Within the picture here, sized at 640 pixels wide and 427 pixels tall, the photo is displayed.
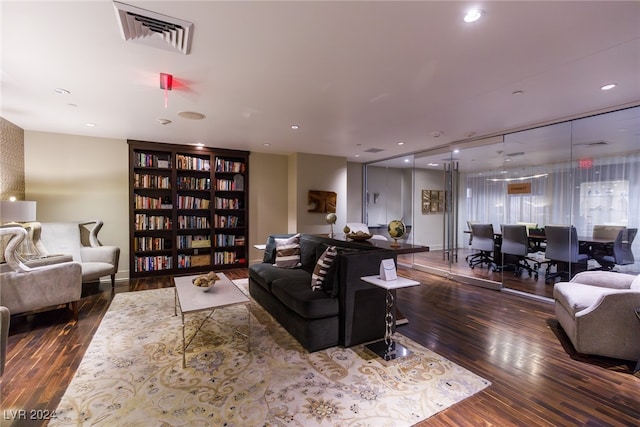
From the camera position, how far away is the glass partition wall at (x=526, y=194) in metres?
3.93

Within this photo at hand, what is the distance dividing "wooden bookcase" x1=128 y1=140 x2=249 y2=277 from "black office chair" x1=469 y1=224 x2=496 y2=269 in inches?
194

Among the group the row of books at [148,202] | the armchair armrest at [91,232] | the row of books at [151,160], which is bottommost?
the armchair armrest at [91,232]

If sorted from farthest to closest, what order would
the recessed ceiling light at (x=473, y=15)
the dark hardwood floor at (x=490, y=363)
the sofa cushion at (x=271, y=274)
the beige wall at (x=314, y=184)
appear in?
the beige wall at (x=314, y=184), the sofa cushion at (x=271, y=274), the dark hardwood floor at (x=490, y=363), the recessed ceiling light at (x=473, y=15)

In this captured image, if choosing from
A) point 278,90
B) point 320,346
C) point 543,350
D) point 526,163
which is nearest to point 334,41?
point 278,90

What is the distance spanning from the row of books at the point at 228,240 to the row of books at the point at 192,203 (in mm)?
689

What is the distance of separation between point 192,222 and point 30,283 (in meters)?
2.86

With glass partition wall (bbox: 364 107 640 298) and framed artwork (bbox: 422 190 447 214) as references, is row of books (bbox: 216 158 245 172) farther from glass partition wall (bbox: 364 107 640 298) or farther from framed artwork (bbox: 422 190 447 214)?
framed artwork (bbox: 422 190 447 214)

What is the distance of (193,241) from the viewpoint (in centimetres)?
576

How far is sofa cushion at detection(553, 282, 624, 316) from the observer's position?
2709mm

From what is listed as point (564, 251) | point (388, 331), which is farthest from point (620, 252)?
point (388, 331)

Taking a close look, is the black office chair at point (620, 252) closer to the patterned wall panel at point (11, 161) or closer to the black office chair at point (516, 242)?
the black office chair at point (516, 242)

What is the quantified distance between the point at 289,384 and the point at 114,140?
5.27m

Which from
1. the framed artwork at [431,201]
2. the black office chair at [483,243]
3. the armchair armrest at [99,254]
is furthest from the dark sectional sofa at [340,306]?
the framed artwork at [431,201]

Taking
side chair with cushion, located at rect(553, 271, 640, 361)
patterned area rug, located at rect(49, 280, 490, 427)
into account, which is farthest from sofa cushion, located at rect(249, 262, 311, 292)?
side chair with cushion, located at rect(553, 271, 640, 361)
